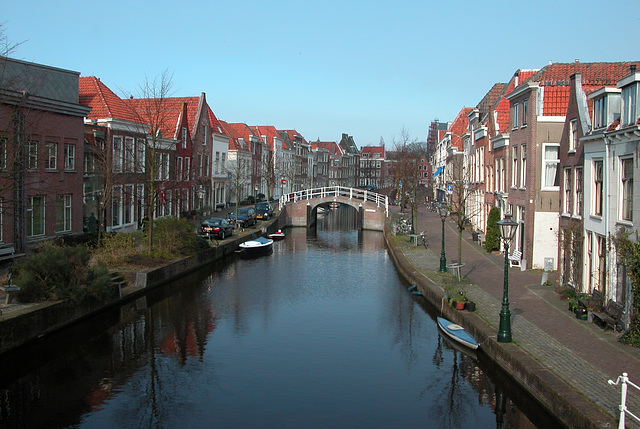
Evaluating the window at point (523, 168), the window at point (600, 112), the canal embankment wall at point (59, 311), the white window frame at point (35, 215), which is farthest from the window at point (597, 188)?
the white window frame at point (35, 215)

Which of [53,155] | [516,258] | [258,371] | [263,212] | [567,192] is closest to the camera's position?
[258,371]

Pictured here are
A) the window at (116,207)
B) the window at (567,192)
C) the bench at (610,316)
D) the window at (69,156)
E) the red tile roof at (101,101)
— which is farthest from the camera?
the red tile roof at (101,101)

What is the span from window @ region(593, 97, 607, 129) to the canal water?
8.22 metres

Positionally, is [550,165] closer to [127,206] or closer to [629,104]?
[629,104]

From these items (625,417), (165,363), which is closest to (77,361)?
(165,363)

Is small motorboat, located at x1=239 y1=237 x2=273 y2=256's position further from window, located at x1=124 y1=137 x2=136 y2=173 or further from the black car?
window, located at x1=124 y1=137 x2=136 y2=173

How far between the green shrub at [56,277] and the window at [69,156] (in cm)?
1170

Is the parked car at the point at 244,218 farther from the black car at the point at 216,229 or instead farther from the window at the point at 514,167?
the window at the point at 514,167

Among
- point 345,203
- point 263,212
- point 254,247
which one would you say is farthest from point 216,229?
point 345,203

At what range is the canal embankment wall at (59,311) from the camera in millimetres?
15130

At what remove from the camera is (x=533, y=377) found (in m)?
12.4

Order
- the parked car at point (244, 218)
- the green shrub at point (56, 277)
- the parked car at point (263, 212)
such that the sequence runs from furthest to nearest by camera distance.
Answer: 1. the parked car at point (263, 212)
2. the parked car at point (244, 218)
3. the green shrub at point (56, 277)

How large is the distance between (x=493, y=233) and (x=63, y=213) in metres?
22.7

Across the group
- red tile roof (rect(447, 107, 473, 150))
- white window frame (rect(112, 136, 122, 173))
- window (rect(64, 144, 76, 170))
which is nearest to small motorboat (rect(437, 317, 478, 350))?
window (rect(64, 144, 76, 170))
